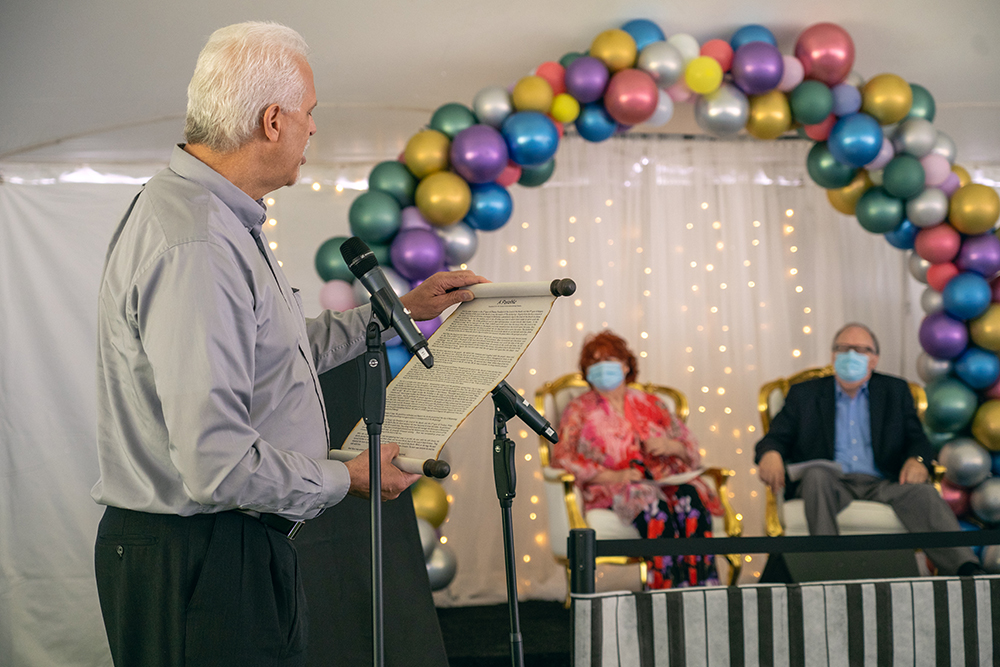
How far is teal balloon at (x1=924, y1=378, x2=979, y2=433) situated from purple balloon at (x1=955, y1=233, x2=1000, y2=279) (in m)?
0.51

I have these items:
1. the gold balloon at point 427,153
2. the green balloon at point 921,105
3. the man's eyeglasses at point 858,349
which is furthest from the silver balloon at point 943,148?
the gold balloon at point 427,153

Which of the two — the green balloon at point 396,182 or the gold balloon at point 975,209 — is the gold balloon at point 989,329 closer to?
the gold balloon at point 975,209

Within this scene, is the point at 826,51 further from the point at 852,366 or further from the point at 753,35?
the point at 852,366

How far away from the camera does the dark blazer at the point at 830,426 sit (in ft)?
12.5

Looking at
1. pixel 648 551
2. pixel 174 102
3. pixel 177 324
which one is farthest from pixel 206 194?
A: pixel 174 102

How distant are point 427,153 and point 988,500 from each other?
9.44 feet

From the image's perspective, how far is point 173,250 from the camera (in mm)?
1112

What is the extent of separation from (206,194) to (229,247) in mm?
101

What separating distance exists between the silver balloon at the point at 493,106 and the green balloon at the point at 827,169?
1.51 m

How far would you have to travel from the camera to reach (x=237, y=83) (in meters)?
1.23

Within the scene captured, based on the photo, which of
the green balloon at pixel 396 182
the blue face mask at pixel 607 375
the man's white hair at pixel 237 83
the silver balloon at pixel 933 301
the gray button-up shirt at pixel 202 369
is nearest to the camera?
the gray button-up shirt at pixel 202 369

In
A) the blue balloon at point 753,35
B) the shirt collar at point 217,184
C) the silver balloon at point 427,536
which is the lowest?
the silver balloon at point 427,536

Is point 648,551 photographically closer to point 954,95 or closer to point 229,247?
point 229,247

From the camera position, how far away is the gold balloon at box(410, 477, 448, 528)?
3385mm
